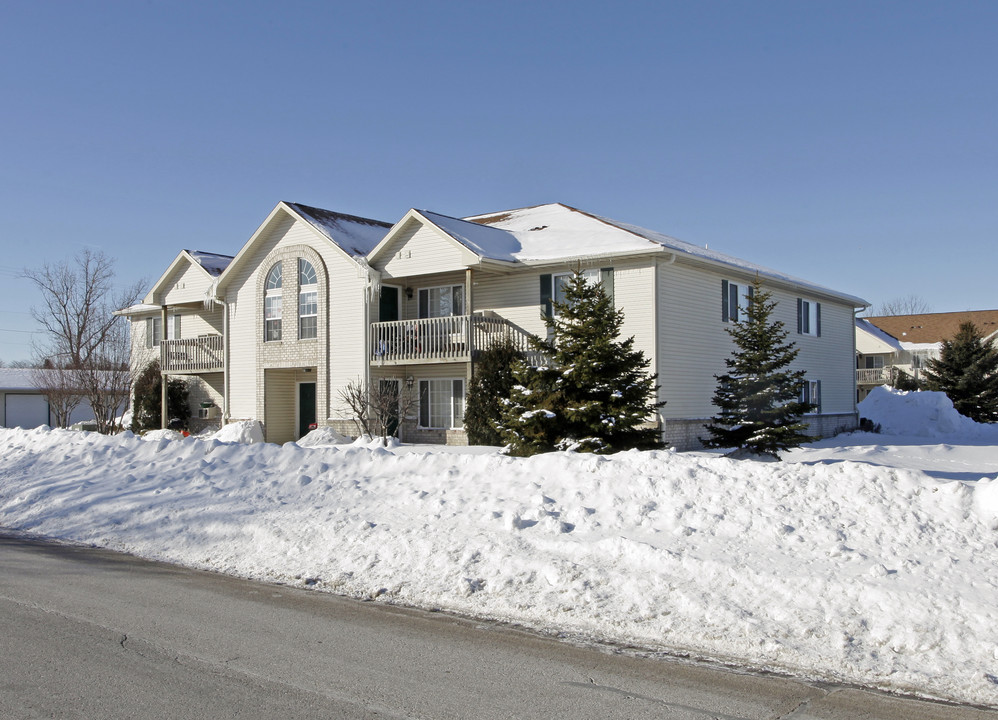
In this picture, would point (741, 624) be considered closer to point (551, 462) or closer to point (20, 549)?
point (551, 462)

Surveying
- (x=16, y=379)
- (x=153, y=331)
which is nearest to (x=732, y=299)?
Answer: (x=153, y=331)

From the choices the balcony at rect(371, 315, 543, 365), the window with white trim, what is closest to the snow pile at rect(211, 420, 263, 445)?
the balcony at rect(371, 315, 543, 365)

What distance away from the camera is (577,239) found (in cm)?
2577

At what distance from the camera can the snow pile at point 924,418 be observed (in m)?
33.9

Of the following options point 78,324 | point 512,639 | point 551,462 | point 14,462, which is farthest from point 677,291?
point 78,324

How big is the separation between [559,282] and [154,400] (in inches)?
730

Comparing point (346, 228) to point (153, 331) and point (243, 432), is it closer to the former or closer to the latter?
point (243, 432)

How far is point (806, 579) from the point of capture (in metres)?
7.73

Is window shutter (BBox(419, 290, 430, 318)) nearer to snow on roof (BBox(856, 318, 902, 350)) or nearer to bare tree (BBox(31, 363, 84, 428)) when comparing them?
bare tree (BBox(31, 363, 84, 428))

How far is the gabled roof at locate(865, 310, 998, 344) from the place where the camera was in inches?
2414

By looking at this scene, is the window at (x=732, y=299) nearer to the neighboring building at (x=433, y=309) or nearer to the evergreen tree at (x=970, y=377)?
the neighboring building at (x=433, y=309)

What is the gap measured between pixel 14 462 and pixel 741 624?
15487 millimetres

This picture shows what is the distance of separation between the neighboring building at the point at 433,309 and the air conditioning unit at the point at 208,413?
0.19ft

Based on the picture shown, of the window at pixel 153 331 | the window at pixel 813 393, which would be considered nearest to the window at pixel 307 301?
→ the window at pixel 153 331
